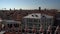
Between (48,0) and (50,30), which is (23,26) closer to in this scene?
(50,30)

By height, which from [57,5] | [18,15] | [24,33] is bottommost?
[24,33]

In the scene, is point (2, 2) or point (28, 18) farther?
point (2, 2)

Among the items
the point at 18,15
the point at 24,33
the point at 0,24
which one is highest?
the point at 18,15

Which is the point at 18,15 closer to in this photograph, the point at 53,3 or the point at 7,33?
the point at 7,33

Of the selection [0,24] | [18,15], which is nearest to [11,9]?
[18,15]

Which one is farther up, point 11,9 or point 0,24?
point 11,9

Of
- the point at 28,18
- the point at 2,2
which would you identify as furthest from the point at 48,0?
the point at 2,2
